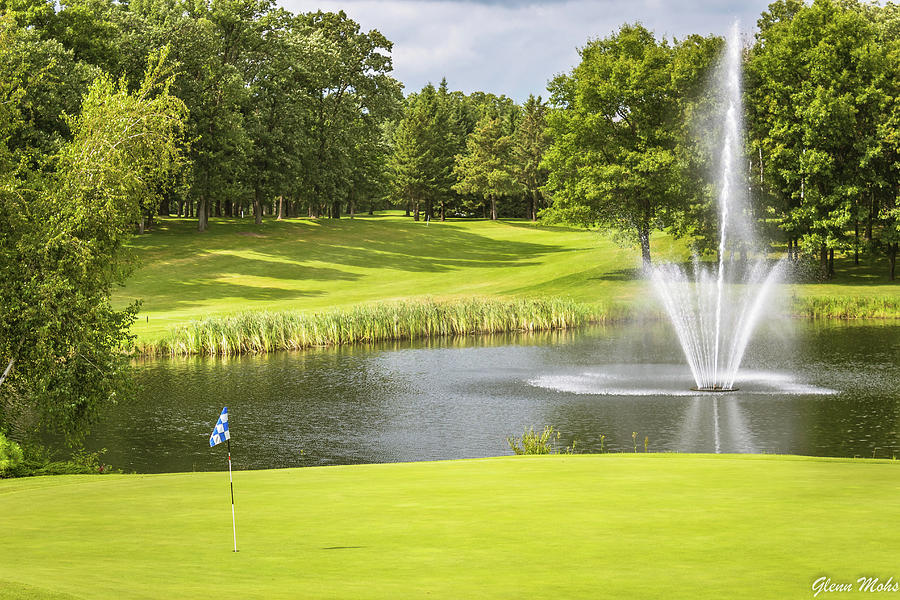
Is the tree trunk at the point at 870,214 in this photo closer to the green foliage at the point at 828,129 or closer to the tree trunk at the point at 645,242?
the green foliage at the point at 828,129

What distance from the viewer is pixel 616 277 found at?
6134 cm

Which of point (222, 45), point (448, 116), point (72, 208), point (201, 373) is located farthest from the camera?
point (448, 116)

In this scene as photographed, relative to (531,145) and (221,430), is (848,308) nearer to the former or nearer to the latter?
(221,430)

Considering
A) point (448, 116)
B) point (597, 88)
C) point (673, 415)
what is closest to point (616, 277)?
point (597, 88)

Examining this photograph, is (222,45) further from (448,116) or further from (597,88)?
(448,116)

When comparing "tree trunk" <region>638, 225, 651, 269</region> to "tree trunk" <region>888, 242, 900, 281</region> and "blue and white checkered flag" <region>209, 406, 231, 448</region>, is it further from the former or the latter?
"blue and white checkered flag" <region>209, 406, 231, 448</region>

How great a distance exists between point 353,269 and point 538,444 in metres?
53.6

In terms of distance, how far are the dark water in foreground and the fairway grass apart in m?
9.88

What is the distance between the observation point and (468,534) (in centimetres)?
785

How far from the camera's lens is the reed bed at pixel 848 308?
49188 millimetres

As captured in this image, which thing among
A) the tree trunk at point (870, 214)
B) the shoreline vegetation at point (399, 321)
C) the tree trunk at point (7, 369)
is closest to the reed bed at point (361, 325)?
the shoreline vegetation at point (399, 321)

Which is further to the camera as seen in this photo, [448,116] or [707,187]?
[448,116]

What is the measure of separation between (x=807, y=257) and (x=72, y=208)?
54.5 metres

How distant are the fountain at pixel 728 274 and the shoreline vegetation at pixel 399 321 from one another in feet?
9.77
